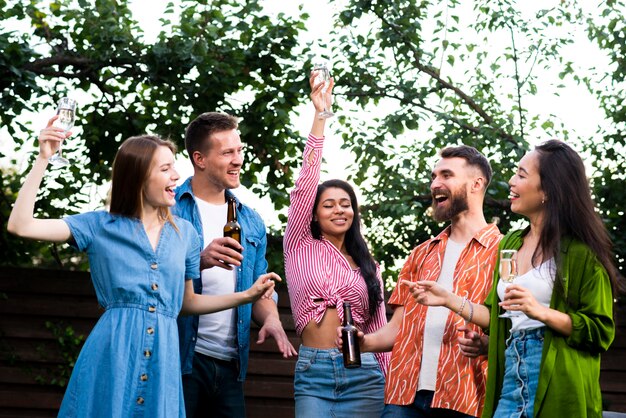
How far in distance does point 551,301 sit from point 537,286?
9 cm

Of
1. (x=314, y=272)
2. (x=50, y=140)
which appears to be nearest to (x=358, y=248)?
(x=314, y=272)

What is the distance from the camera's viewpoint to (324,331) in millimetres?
4586

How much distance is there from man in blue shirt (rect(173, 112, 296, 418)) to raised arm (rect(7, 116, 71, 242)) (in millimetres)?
827

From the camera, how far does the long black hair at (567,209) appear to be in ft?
12.1

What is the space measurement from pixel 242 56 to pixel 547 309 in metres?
4.54

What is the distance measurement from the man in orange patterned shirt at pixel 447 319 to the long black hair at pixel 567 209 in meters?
0.49

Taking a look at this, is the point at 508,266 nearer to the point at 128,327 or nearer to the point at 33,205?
the point at 128,327

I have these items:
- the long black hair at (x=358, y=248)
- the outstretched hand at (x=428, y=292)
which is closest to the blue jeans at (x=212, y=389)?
the long black hair at (x=358, y=248)

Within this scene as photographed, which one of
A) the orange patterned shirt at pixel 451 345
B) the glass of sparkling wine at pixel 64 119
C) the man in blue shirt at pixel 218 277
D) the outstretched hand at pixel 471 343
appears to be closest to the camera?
the glass of sparkling wine at pixel 64 119

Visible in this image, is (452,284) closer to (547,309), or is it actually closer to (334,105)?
(547,309)

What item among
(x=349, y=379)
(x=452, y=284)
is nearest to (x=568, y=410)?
(x=452, y=284)

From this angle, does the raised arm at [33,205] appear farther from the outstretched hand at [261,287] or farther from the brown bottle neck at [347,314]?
the brown bottle neck at [347,314]

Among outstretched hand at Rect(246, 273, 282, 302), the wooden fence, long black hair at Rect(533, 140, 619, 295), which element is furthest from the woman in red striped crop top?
the wooden fence

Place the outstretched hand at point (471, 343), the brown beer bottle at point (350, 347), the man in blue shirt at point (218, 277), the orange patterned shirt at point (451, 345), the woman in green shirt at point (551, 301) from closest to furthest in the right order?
the woman in green shirt at point (551, 301)
the outstretched hand at point (471, 343)
the orange patterned shirt at point (451, 345)
the man in blue shirt at point (218, 277)
the brown beer bottle at point (350, 347)
